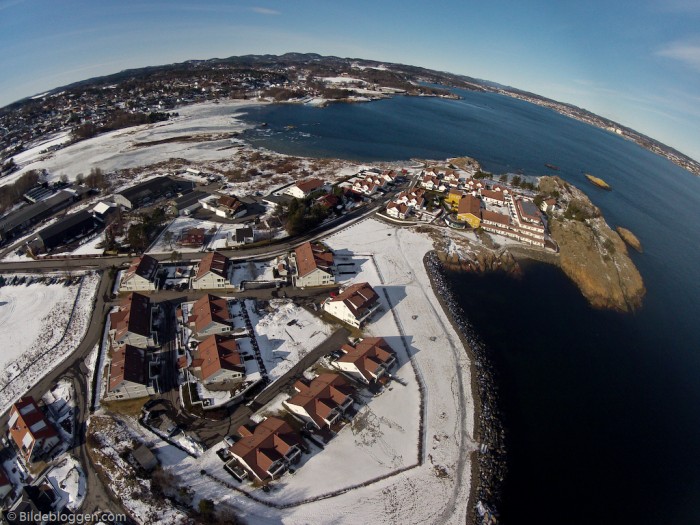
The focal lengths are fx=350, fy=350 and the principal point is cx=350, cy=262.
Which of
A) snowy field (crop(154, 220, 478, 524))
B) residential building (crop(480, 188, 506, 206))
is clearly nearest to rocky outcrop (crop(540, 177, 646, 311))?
residential building (crop(480, 188, 506, 206))

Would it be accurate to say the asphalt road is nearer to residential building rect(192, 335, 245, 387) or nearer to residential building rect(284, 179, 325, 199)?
residential building rect(192, 335, 245, 387)

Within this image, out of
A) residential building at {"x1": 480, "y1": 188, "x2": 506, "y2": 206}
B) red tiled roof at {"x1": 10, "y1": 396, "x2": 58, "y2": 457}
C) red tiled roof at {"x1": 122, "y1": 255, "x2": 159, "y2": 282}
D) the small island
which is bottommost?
red tiled roof at {"x1": 10, "y1": 396, "x2": 58, "y2": 457}

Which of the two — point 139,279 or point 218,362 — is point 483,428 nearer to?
point 218,362

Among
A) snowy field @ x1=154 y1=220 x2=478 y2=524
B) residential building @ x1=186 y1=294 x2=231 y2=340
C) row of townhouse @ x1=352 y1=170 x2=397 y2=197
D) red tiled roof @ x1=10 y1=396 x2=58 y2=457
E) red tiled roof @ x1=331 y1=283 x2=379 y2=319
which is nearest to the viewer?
snowy field @ x1=154 y1=220 x2=478 y2=524

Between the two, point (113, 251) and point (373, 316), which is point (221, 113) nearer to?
point (113, 251)

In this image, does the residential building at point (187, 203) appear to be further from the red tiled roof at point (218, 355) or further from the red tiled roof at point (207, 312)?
the red tiled roof at point (218, 355)

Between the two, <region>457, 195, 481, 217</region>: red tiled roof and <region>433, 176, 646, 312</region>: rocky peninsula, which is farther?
<region>457, 195, 481, 217</region>: red tiled roof

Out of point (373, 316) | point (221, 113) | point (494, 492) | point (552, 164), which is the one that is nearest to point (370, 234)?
point (373, 316)
